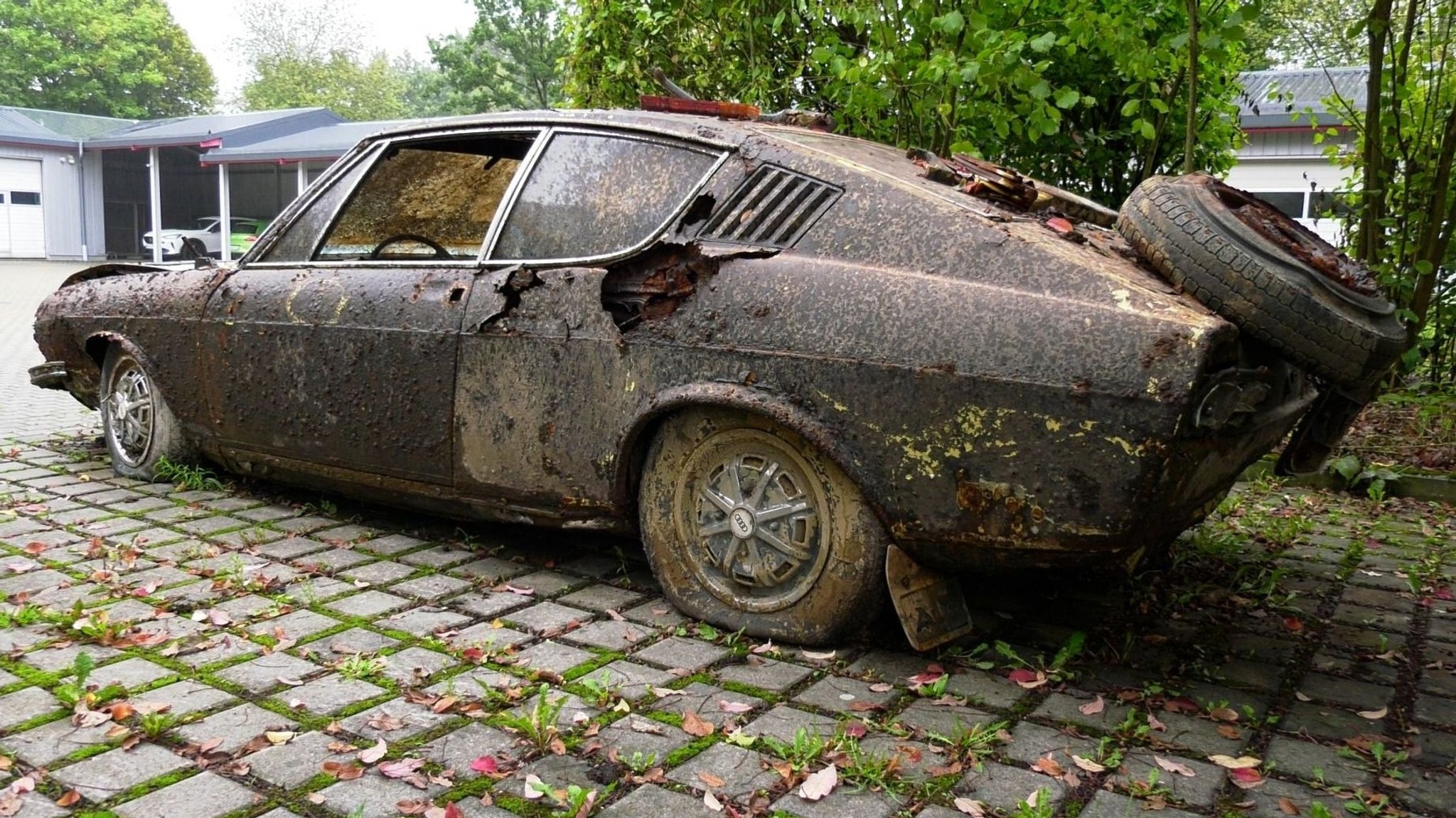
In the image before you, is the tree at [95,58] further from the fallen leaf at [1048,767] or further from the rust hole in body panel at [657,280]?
the fallen leaf at [1048,767]

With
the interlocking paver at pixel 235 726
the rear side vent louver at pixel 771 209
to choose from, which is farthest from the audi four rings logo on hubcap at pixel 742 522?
the interlocking paver at pixel 235 726

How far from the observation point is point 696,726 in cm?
276

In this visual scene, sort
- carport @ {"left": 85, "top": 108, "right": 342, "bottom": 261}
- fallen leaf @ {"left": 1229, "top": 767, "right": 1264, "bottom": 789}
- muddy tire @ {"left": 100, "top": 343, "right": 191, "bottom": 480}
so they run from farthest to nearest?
carport @ {"left": 85, "top": 108, "right": 342, "bottom": 261} → muddy tire @ {"left": 100, "top": 343, "right": 191, "bottom": 480} → fallen leaf @ {"left": 1229, "top": 767, "right": 1264, "bottom": 789}

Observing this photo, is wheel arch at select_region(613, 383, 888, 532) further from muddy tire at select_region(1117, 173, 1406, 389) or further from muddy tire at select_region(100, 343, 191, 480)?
muddy tire at select_region(100, 343, 191, 480)

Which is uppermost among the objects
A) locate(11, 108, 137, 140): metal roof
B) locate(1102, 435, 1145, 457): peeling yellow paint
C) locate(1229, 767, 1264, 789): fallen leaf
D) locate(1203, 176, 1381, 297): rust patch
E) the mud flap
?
locate(11, 108, 137, 140): metal roof

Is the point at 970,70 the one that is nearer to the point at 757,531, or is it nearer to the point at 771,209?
the point at 771,209

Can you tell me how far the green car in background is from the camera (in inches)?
1277

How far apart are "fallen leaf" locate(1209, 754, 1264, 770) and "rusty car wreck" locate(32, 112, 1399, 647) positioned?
51 centimetres

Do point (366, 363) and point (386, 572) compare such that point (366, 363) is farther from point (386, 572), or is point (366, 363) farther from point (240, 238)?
point (240, 238)

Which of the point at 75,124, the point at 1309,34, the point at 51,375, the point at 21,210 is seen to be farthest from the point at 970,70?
the point at 75,124

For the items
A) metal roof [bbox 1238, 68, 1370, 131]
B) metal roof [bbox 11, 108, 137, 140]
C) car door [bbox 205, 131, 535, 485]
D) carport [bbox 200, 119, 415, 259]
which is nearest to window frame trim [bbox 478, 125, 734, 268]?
car door [bbox 205, 131, 535, 485]

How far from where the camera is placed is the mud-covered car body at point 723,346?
2.77 meters

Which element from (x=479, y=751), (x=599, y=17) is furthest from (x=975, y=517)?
(x=599, y=17)

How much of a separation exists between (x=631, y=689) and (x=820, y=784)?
0.69 meters
